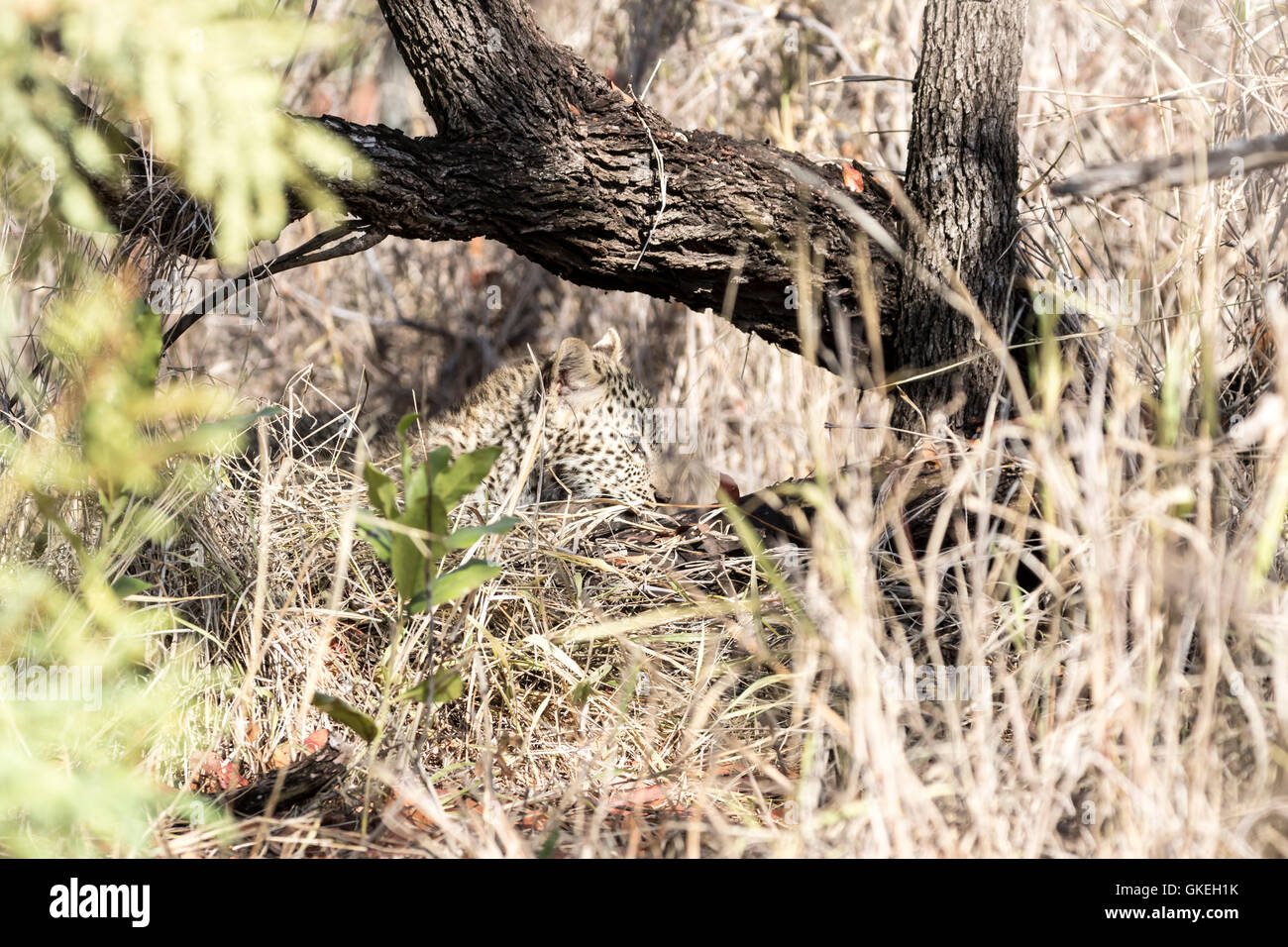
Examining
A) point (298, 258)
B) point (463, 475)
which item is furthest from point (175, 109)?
point (463, 475)

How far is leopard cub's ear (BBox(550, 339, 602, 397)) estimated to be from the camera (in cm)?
405

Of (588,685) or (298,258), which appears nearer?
(588,685)

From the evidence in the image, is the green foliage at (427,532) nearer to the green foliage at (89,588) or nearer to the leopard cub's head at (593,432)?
the green foliage at (89,588)

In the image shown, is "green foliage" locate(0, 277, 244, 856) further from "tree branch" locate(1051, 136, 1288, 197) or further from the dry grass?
"tree branch" locate(1051, 136, 1288, 197)

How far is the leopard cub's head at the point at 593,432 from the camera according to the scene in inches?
163

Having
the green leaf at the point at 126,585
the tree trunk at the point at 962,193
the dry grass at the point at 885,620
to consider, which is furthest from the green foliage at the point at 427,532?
the tree trunk at the point at 962,193

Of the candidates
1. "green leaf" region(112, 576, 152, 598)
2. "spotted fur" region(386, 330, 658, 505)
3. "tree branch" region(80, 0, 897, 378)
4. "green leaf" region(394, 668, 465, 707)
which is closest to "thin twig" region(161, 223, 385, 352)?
"tree branch" region(80, 0, 897, 378)

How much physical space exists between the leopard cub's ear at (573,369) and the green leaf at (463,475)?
5.46ft

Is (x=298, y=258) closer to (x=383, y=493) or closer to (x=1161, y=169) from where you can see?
(x=383, y=493)

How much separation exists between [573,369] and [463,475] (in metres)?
1.82

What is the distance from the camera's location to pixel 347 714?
7.62ft

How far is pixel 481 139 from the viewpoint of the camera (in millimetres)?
3412
